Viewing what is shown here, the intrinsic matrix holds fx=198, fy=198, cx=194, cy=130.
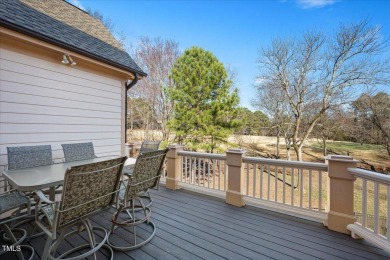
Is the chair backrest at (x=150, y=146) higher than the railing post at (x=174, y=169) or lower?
higher

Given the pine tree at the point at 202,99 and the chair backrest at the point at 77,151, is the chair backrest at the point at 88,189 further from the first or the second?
the pine tree at the point at 202,99

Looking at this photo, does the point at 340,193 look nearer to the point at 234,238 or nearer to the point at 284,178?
the point at 284,178

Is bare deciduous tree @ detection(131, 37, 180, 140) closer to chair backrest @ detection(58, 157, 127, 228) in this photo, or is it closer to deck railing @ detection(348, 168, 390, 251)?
chair backrest @ detection(58, 157, 127, 228)

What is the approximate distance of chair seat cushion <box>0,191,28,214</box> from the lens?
2.13m

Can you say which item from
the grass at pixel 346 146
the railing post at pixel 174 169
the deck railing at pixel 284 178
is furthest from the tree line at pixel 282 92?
the deck railing at pixel 284 178

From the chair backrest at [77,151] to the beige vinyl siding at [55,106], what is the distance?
1.20ft

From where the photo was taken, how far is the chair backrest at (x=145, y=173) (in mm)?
2363

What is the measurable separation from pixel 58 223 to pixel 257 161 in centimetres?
290

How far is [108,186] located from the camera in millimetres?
2061

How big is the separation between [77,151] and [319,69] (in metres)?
13.2

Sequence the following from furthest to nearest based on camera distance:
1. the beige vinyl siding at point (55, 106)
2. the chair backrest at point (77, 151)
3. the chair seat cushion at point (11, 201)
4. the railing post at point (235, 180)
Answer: the railing post at point (235, 180) < the chair backrest at point (77, 151) < the beige vinyl siding at point (55, 106) < the chair seat cushion at point (11, 201)

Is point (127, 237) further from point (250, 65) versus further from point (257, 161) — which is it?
point (250, 65)

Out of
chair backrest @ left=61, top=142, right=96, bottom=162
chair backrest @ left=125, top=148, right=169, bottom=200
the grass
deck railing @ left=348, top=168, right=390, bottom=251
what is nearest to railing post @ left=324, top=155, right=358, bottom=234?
deck railing @ left=348, top=168, right=390, bottom=251

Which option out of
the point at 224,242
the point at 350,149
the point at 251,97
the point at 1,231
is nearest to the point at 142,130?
the point at 251,97
